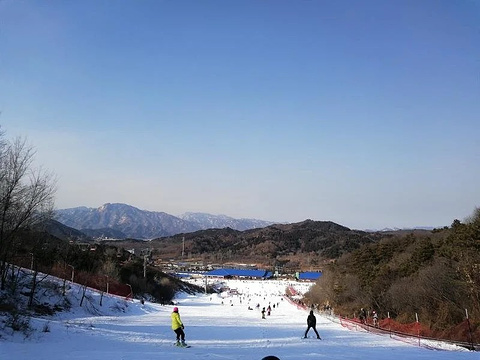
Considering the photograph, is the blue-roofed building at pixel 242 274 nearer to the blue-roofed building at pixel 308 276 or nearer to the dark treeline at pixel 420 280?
the blue-roofed building at pixel 308 276

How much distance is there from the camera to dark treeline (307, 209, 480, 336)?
1209 inches

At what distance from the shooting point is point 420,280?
3591 centimetres

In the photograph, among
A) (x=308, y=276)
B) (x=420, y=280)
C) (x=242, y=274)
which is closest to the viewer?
(x=420, y=280)

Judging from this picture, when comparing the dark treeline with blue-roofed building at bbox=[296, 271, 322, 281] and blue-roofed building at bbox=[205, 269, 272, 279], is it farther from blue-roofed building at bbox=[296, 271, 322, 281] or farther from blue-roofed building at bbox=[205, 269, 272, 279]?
blue-roofed building at bbox=[205, 269, 272, 279]

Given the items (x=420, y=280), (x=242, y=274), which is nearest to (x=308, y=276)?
(x=242, y=274)

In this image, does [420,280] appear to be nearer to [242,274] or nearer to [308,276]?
[308,276]

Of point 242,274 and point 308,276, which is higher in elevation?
point 308,276

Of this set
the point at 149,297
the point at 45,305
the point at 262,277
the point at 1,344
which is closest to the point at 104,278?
the point at 149,297

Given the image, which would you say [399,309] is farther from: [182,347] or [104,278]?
[104,278]

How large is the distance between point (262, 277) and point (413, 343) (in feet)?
497

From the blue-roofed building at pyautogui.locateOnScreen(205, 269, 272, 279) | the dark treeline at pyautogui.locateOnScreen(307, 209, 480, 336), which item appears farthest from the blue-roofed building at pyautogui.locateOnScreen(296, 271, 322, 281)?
the dark treeline at pyautogui.locateOnScreen(307, 209, 480, 336)

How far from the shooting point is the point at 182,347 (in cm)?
1578

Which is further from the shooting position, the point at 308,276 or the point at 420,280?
the point at 308,276

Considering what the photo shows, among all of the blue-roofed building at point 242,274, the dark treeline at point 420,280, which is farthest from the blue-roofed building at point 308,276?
the dark treeline at point 420,280
